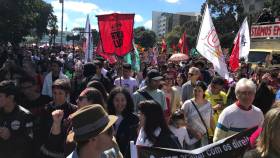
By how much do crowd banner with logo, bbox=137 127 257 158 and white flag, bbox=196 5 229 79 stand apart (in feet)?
20.6

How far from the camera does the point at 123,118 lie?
5422 millimetres

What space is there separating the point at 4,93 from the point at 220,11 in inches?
3005

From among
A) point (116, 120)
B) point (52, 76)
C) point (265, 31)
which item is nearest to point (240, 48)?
point (52, 76)

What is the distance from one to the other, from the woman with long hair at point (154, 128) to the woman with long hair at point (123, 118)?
1.66 ft

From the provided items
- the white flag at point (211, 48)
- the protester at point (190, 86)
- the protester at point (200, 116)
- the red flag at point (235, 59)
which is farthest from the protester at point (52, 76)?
the red flag at point (235, 59)

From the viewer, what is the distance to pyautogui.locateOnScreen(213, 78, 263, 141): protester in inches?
198

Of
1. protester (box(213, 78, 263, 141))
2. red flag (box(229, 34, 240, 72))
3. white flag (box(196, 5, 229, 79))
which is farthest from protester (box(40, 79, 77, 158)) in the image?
red flag (box(229, 34, 240, 72))

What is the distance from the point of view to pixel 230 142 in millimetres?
3367

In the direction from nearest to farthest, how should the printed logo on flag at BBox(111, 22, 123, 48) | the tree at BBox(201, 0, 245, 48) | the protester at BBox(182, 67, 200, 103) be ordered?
the protester at BBox(182, 67, 200, 103) < the printed logo on flag at BBox(111, 22, 123, 48) < the tree at BBox(201, 0, 245, 48)

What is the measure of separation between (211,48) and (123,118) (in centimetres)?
517

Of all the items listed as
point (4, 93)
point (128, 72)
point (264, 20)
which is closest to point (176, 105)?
point (128, 72)

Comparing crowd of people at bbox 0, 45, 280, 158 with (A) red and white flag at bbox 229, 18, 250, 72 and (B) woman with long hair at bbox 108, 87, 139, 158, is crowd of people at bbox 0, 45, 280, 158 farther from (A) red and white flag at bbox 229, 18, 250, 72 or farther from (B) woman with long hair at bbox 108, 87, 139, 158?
(A) red and white flag at bbox 229, 18, 250, 72

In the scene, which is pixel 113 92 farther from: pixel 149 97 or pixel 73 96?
pixel 73 96

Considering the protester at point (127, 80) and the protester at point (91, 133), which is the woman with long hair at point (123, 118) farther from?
the protester at point (127, 80)
